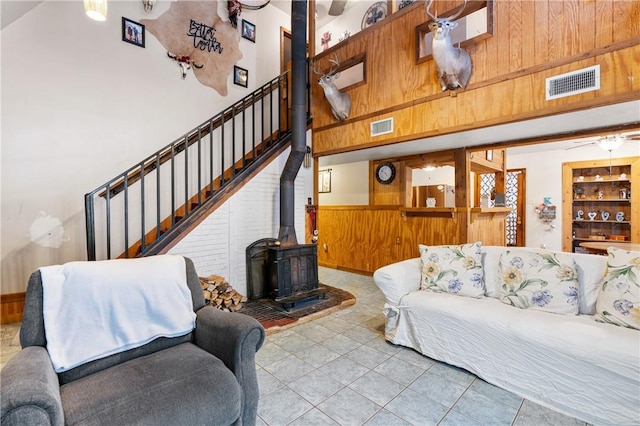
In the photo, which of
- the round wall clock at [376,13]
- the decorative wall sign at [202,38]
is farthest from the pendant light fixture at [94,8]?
the round wall clock at [376,13]

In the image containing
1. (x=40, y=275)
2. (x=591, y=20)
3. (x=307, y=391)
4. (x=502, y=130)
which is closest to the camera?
(x=40, y=275)

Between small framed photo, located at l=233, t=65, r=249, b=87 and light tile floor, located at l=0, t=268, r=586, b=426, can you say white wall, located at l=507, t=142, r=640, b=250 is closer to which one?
light tile floor, located at l=0, t=268, r=586, b=426

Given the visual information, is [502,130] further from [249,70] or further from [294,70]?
[249,70]

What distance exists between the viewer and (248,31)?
487 centimetres

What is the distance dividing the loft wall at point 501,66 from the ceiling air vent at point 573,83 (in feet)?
0.13

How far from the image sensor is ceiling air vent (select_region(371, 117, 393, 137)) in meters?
3.49

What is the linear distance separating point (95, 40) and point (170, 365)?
4010 mm

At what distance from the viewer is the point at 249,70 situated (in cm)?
492

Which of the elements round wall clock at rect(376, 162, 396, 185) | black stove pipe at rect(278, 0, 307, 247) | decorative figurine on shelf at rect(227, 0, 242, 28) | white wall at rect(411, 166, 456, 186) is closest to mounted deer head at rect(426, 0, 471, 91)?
black stove pipe at rect(278, 0, 307, 247)

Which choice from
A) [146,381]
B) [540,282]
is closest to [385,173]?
[540,282]

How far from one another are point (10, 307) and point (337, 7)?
6448 mm

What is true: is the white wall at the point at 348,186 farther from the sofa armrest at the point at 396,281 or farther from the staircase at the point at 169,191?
the sofa armrest at the point at 396,281

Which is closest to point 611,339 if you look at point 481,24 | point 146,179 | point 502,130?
point 502,130

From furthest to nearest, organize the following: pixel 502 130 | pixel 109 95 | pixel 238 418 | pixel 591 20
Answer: pixel 109 95
pixel 502 130
pixel 591 20
pixel 238 418
